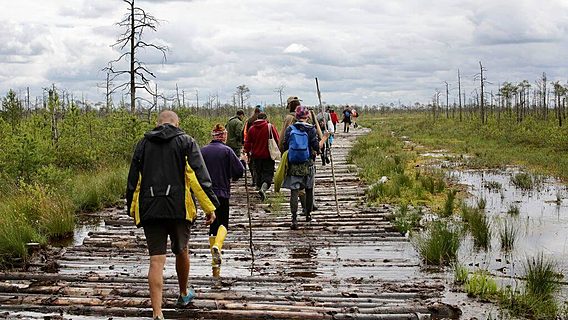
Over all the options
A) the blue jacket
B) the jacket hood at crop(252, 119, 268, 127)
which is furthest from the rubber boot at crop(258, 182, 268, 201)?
the blue jacket

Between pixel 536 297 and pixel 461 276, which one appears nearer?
pixel 536 297

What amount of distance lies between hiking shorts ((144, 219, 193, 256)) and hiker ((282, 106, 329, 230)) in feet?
15.2

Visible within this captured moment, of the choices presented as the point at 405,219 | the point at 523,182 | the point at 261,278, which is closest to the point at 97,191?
the point at 405,219

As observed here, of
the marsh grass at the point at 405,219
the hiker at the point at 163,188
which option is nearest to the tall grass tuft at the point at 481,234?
the marsh grass at the point at 405,219

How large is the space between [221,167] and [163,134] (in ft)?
7.80

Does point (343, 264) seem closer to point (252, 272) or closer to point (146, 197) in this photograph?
point (252, 272)

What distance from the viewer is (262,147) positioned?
13.6m

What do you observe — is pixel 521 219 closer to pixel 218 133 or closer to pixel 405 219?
Result: pixel 405 219

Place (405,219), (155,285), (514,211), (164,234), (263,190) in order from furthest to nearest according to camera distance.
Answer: (263,190), (514,211), (405,219), (164,234), (155,285)

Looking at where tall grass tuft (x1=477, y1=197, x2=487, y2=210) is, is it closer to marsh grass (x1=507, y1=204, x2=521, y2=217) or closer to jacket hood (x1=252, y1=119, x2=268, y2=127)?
marsh grass (x1=507, y1=204, x2=521, y2=217)

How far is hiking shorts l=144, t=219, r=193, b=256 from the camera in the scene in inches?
241

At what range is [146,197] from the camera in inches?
238

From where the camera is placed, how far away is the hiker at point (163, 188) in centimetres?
602

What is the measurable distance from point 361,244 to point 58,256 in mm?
4469
